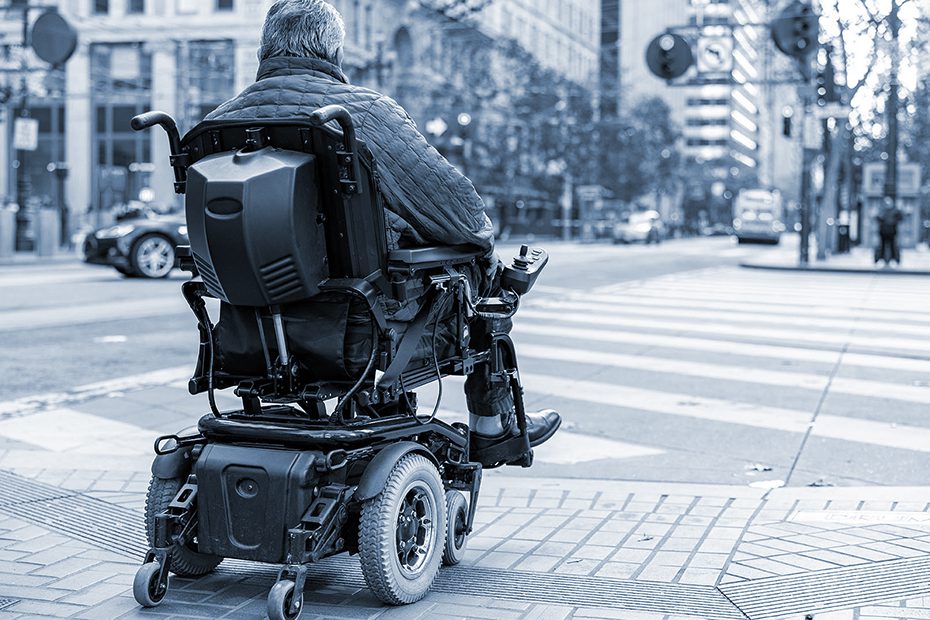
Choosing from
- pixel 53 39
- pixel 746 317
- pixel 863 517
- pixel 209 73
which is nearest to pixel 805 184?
→ pixel 746 317

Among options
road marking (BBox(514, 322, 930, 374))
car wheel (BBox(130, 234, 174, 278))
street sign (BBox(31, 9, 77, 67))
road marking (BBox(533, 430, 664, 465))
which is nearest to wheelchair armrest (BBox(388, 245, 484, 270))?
road marking (BBox(533, 430, 664, 465))

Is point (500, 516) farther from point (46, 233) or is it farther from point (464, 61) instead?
point (464, 61)

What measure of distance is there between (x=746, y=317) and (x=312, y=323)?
411 inches

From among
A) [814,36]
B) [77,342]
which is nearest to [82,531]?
[77,342]

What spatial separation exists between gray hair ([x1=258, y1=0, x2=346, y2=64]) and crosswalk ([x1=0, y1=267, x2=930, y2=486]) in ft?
8.76

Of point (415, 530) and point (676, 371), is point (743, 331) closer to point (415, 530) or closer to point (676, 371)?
point (676, 371)

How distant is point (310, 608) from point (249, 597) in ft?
0.78

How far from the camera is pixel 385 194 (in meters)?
3.47

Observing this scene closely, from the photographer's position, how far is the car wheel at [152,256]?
63.3 feet

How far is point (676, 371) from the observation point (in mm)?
8867

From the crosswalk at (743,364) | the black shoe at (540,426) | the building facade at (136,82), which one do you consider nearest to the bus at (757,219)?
the building facade at (136,82)

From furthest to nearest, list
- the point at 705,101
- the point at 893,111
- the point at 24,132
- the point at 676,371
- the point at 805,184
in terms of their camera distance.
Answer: the point at 705,101, the point at 24,132, the point at 893,111, the point at 805,184, the point at 676,371

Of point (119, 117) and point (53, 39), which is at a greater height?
point (119, 117)

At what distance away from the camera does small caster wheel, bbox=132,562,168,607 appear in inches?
133
